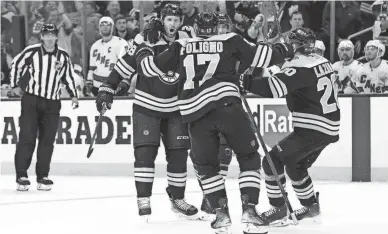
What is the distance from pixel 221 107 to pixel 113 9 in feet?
15.9

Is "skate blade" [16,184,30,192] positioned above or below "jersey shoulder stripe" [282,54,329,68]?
below

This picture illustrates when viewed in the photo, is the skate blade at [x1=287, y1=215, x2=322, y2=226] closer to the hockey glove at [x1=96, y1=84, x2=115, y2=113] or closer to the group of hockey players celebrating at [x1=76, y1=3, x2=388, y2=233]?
the group of hockey players celebrating at [x1=76, y1=3, x2=388, y2=233]

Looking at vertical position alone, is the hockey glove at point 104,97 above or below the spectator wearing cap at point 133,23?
below

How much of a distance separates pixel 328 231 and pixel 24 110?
10.2 feet

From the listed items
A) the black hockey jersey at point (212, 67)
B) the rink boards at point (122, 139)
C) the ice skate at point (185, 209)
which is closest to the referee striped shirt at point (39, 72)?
the rink boards at point (122, 139)

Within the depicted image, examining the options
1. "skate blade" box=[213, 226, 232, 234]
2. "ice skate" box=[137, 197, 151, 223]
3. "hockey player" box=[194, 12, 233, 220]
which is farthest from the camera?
"ice skate" box=[137, 197, 151, 223]

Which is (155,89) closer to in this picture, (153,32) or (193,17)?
(153,32)

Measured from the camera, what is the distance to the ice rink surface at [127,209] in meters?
4.50

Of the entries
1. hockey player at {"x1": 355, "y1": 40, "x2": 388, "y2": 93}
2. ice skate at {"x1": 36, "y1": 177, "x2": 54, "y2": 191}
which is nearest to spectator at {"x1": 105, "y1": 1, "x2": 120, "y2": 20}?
ice skate at {"x1": 36, "y1": 177, "x2": 54, "y2": 191}

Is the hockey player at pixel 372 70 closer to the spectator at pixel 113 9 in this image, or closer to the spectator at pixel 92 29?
the spectator at pixel 113 9

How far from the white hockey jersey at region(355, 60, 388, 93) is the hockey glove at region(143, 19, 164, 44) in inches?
129

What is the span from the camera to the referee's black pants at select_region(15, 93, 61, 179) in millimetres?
6527

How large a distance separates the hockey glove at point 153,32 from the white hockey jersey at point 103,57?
3501 millimetres

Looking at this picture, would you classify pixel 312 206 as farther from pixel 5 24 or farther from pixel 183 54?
pixel 5 24
